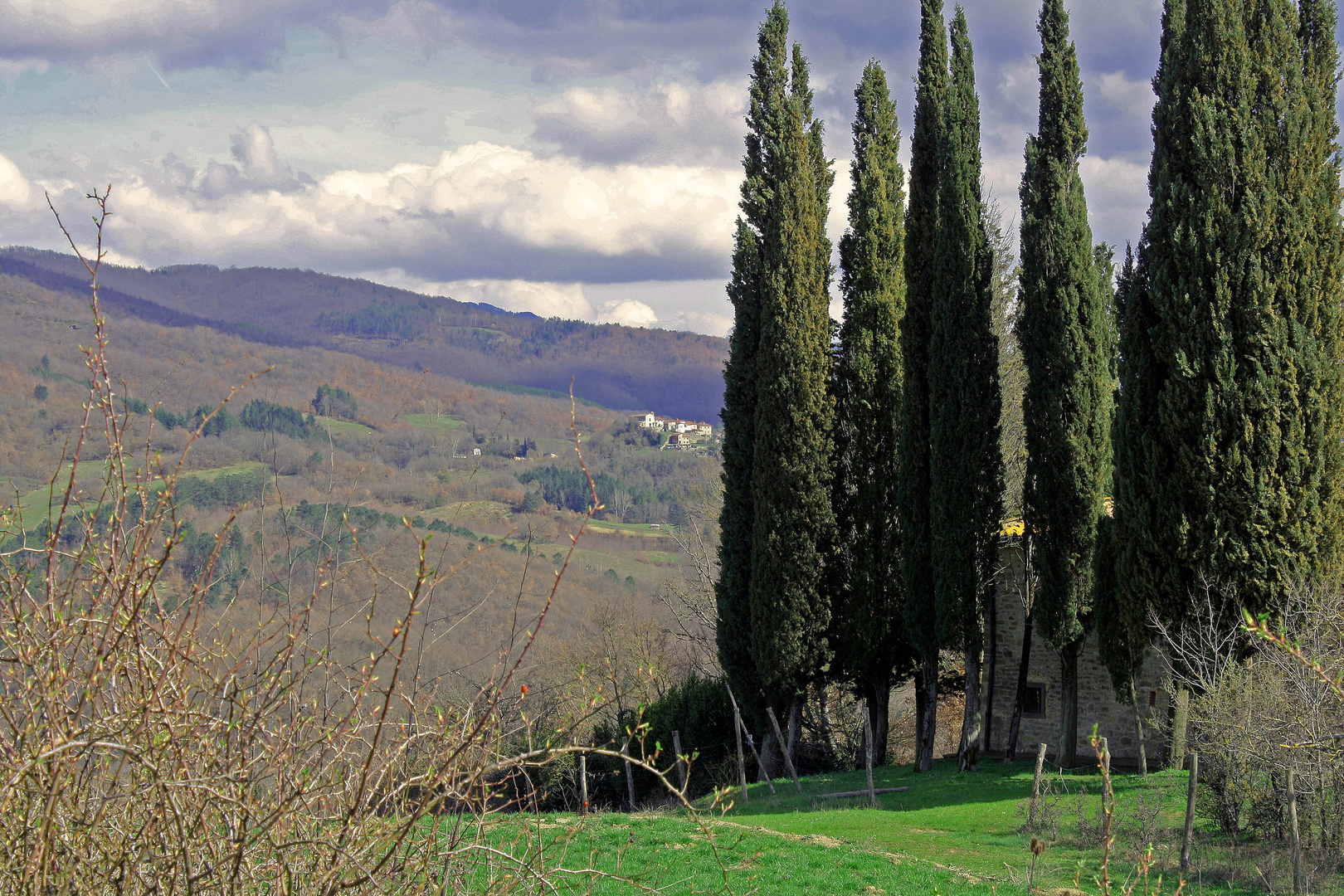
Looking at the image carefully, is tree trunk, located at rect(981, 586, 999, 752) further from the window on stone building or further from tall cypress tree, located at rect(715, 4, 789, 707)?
tall cypress tree, located at rect(715, 4, 789, 707)

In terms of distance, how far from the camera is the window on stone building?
65.6 ft

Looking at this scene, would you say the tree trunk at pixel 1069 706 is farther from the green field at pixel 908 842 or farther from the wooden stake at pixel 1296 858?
the wooden stake at pixel 1296 858

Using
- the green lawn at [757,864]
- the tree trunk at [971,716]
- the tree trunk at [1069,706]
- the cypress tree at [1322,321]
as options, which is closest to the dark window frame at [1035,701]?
the tree trunk at [971,716]

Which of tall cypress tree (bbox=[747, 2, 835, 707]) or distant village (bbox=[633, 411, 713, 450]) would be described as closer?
tall cypress tree (bbox=[747, 2, 835, 707])

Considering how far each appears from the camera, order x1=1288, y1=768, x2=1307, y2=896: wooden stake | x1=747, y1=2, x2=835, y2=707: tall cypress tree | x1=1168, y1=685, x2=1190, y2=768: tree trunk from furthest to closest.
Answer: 1. x1=747, y1=2, x2=835, y2=707: tall cypress tree
2. x1=1168, y1=685, x2=1190, y2=768: tree trunk
3. x1=1288, y1=768, x2=1307, y2=896: wooden stake

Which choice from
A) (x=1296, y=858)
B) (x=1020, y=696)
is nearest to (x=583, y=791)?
(x=1296, y=858)

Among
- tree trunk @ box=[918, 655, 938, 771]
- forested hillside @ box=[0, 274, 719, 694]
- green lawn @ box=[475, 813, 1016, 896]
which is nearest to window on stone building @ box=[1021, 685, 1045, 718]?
tree trunk @ box=[918, 655, 938, 771]

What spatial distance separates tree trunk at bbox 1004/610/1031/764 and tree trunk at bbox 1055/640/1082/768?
3.42 feet

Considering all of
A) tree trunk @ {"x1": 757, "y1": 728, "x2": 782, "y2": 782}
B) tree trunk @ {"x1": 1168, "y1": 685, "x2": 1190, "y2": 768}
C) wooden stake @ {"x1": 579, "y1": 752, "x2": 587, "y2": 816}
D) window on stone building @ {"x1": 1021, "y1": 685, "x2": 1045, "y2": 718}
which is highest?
wooden stake @ {"x1": 579, "y1": 752, "x2": 587, "y2": 816}

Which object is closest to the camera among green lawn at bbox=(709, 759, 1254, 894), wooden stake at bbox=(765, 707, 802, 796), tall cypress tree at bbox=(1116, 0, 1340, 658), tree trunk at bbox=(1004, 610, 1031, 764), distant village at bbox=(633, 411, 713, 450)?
green lawn at bbox=(709, 759, 1254, 894)

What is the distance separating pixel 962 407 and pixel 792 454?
3.38m

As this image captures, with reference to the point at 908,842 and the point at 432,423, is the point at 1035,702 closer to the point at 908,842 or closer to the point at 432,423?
the point at 908,842

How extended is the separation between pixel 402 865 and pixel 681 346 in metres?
160

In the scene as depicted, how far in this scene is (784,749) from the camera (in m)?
16.6
